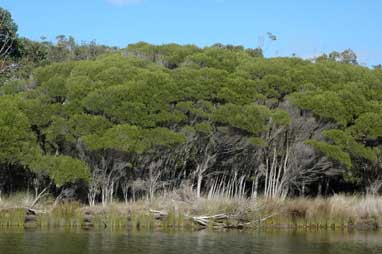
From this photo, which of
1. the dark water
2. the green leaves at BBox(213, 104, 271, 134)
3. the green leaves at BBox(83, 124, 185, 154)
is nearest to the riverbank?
the dark water

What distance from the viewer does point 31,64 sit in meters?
57.1

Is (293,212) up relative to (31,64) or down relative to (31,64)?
down

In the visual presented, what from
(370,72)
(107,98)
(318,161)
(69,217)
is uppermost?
(370,72)

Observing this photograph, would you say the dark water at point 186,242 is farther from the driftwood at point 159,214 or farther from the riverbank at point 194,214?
the driftwood at point 159,214

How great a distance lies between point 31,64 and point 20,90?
43.3 ft

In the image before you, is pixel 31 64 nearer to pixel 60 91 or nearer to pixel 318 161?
pixel 60 91

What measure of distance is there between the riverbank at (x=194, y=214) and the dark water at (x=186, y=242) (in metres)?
2.68

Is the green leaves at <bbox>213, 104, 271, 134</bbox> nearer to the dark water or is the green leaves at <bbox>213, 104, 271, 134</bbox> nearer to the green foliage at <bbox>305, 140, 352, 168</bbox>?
the green foliage at <bbox>305, 140, 352, 168</bbox>

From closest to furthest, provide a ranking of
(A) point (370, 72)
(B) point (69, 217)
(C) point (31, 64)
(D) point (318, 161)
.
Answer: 1. (B) point (69, 217)
2. (D) point (318, 161)
3. (A) point (370, 72)
4. (C) point (31, 64)


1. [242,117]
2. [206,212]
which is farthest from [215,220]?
[242,117]

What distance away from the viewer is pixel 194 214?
37.3m

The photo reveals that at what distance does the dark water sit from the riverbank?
268 centimetres

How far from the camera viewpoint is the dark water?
25609mm

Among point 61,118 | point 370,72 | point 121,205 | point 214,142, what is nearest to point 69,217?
point 121,205
